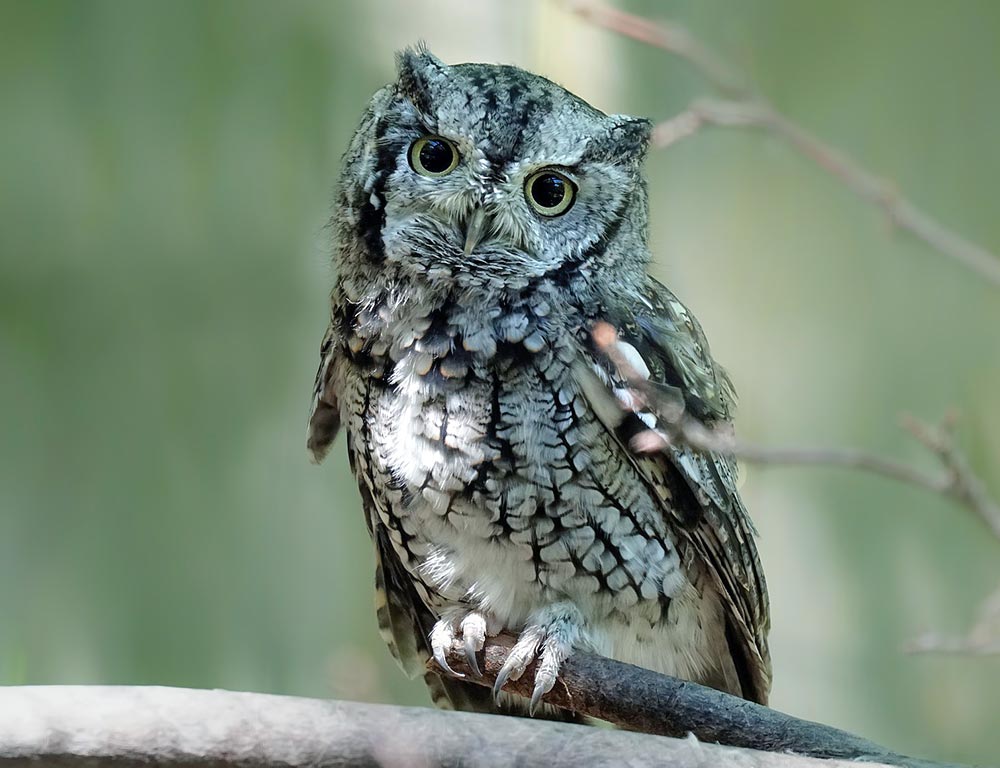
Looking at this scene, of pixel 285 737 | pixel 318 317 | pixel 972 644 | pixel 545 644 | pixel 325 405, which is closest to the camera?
pixel 285 737

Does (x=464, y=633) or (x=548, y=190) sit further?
(x=464, y=633)

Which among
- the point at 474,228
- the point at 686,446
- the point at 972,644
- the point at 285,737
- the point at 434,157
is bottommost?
the point at 285,737

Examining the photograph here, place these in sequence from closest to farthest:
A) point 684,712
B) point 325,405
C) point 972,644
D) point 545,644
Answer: point 684,712
point 972,644
point 545,644
point 325,405

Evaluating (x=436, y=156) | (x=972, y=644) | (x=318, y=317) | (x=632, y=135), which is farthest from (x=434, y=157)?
(x=318, y=317)

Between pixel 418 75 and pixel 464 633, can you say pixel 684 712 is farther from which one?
pixel 418 75

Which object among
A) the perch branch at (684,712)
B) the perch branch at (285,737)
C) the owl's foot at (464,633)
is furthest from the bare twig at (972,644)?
the owl's foot at (464,633)

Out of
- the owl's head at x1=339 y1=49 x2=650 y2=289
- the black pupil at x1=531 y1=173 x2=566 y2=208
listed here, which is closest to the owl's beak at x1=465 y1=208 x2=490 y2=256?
the owl's head at x1=339 y1=49 x2=650 y2=289

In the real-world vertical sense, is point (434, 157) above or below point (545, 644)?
above

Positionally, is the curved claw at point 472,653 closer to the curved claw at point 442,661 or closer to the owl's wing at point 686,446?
the curved claw at point 442,661
